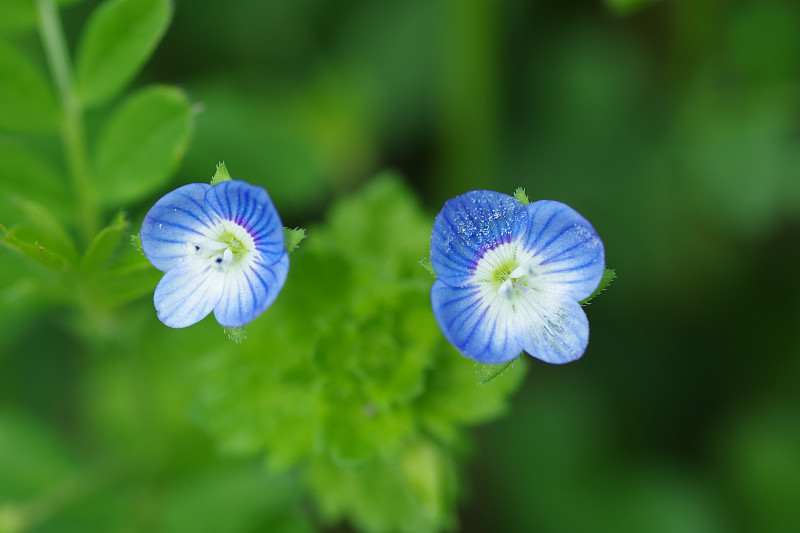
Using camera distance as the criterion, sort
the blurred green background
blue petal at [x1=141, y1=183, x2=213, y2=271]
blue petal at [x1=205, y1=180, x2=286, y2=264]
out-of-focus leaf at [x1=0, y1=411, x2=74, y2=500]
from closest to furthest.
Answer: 1. blue petal at [x1=205, y1=180, x2=286, y2=264]
2. blue petal at [x1=141, y1=183, x2=213, y2=271]
3. out-of-focus leaf at [x1=0, y1=411, x2=74, y2=500]
4. the blurred green background

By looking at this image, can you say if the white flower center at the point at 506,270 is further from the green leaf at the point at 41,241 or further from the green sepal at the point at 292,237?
the green leaf at the point at 41,241

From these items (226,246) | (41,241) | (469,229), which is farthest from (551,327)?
(41,241)

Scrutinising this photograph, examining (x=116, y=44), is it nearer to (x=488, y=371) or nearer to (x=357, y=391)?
(x=357, y=391)

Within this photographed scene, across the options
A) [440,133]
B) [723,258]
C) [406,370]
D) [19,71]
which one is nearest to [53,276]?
[19,71]

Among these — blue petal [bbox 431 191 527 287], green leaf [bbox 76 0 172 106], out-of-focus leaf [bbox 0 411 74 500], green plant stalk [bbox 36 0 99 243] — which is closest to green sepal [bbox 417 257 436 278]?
blue petal [bbox 431 191 527 287]

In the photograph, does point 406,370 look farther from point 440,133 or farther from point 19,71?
point 440,133

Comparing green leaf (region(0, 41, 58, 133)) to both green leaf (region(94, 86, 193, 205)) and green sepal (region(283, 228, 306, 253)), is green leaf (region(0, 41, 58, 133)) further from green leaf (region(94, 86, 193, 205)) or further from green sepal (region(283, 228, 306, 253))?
green sepal (region(283, 228, 306, 253))
